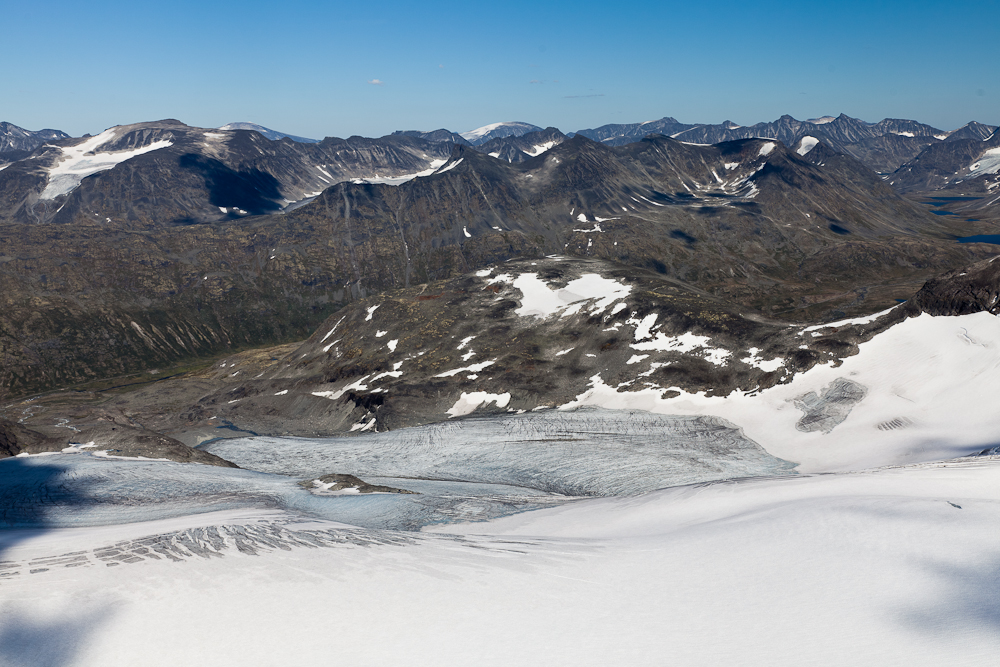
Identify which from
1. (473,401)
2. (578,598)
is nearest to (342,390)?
(473,401)

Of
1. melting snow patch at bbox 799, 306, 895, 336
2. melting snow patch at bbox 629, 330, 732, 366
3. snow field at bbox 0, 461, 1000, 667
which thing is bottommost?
snow field at bbox 0, 461, 1000, 667

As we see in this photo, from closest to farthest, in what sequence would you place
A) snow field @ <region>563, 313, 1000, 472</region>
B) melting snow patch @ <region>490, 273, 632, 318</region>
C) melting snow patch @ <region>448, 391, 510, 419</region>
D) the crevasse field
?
the crevasse field
snow field @ <region>563, 313, 1000, 472</region>
melting snow patch @ <region>448, 391, 510, 419</region>
melting snow patch @ <region>490, 273, 632, 318</region>

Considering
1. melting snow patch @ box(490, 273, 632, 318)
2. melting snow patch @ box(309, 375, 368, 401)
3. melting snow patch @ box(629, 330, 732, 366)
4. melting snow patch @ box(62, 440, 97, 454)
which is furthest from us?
melting snow patch @ box(490, 273, 632, 318)

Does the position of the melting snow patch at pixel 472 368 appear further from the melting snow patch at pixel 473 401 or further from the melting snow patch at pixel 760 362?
the melting snow patch at pixel 760 362

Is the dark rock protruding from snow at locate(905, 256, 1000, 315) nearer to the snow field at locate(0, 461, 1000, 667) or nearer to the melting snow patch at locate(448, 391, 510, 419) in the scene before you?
the snow field at locate(0, 461, 1000, 667)

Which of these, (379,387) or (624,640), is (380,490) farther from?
(379,387)

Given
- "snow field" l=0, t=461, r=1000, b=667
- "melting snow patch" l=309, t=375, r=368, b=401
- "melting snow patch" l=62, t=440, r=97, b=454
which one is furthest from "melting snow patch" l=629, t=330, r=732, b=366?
"melting snow patch" l=62, t=440, r=97, b=454

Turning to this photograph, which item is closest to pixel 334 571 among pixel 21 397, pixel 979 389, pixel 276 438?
pixel 276 438

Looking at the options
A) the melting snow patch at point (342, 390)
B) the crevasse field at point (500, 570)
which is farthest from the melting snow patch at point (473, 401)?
the crevasse field at point (500, 570)

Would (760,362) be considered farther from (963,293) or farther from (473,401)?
(473,401)
